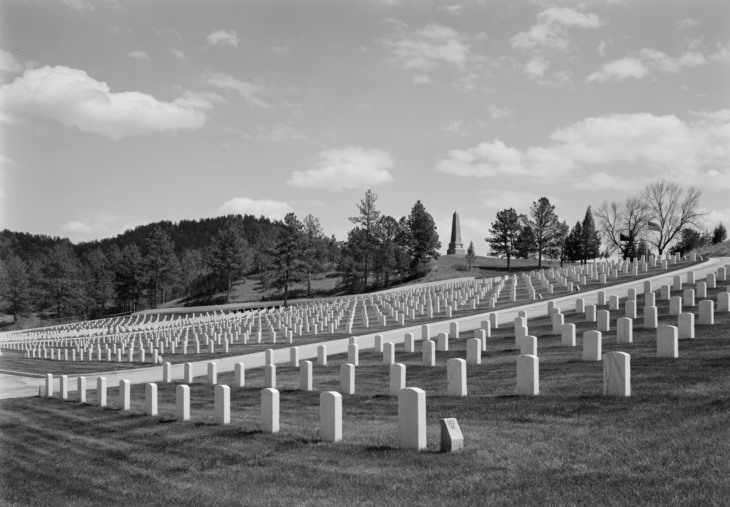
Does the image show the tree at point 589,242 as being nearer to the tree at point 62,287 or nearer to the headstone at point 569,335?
the tree at point 62,287

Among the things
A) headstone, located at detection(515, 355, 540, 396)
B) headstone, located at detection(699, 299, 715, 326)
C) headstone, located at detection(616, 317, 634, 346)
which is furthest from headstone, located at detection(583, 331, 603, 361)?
headstone, located at detection(699, 299, 715, 326)

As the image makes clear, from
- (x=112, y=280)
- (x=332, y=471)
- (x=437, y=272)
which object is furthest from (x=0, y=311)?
(x=332, y=471)

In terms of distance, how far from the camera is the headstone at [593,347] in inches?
483

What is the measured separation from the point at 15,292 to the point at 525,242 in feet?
235

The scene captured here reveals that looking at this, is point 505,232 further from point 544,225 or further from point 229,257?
point 229,257

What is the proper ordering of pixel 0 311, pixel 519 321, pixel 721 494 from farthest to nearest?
pixel 0 311 → pixel 519 321 → pixel 721 494

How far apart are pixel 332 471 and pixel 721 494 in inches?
149

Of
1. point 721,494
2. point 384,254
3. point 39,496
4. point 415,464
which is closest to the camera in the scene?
point 721,494

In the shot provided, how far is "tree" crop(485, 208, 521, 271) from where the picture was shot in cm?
9138

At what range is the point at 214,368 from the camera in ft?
56.1

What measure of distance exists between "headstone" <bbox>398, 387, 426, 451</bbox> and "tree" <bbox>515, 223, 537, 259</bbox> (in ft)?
283

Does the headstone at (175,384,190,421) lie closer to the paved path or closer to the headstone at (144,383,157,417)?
the headstone at (144,383,157,417)

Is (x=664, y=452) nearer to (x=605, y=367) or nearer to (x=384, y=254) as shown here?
(x=605, y=367)

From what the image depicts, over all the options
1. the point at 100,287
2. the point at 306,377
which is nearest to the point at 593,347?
the point at 306,377
